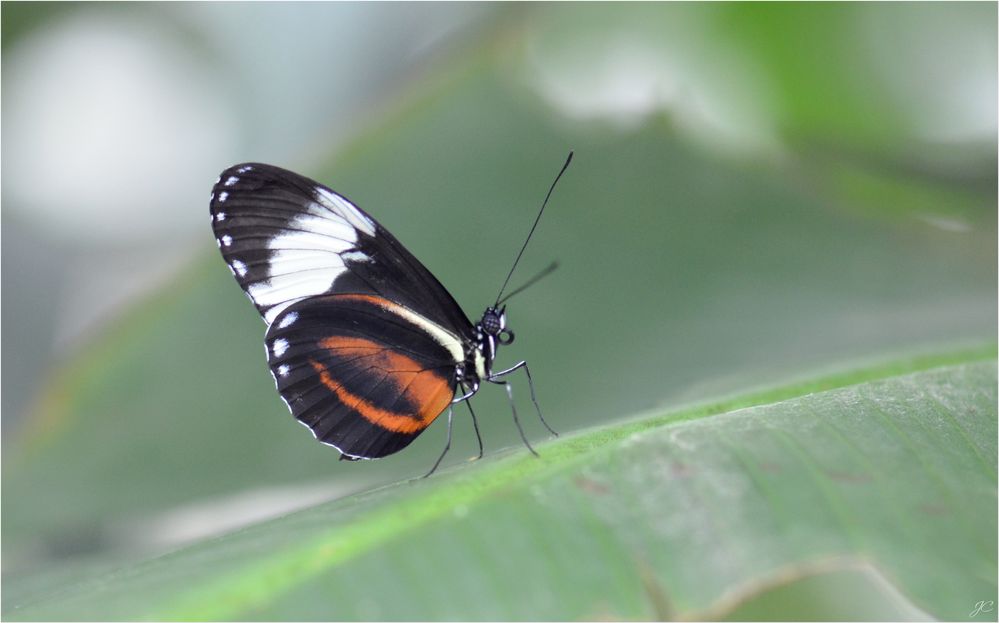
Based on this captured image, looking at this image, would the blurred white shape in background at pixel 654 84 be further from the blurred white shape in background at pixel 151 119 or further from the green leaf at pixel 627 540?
the green leaf at pixel 627 540

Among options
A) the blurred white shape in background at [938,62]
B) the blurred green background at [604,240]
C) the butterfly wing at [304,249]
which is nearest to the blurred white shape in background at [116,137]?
the blurred green background at [604,240]

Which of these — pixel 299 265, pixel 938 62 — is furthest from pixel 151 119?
pixel 938 62

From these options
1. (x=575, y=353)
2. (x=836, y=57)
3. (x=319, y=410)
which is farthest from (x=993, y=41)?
(x=319, y=410)

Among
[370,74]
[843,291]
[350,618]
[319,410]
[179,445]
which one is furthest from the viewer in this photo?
[370,74]

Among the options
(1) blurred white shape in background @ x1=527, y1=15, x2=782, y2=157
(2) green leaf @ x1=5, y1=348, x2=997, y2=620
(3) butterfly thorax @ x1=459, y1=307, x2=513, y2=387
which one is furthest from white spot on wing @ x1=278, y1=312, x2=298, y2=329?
(1) blurred white shape in background @ x1=527, y1=15, x2=782, y2=157

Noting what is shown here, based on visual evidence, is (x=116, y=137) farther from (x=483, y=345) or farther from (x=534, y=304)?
(x=483, y=345)

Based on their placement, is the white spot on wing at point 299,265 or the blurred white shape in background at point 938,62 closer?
the white spot on wing at point 299,265

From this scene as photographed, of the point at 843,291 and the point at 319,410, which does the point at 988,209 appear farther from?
the point at 319,410
